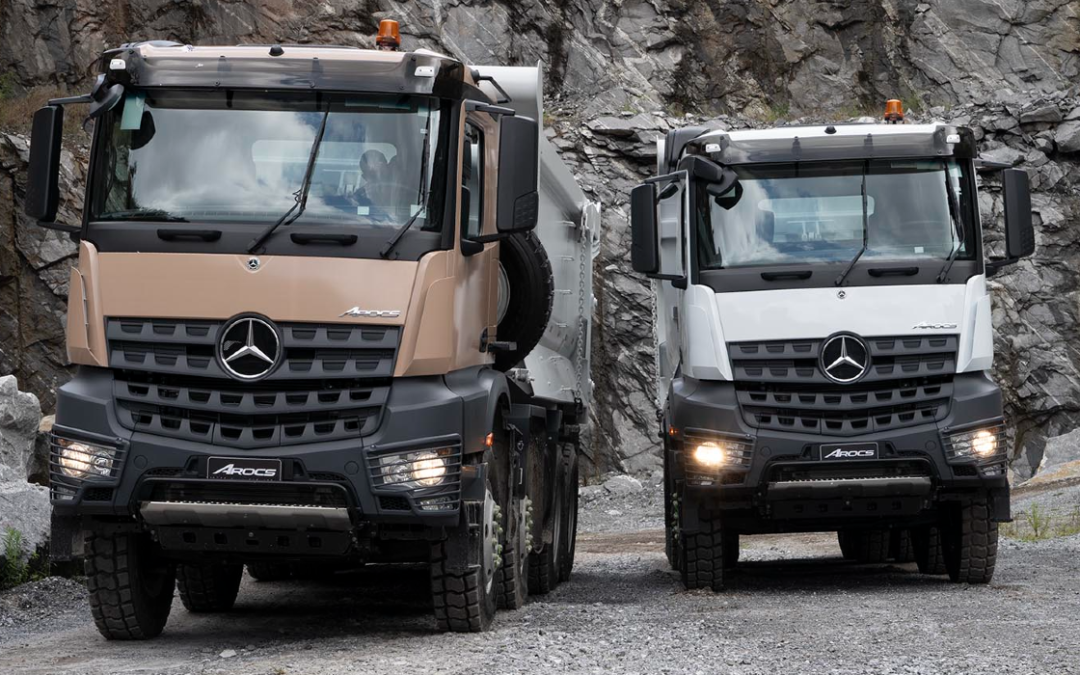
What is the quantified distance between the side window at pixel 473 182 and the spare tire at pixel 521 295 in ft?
3.74

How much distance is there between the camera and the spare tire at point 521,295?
9.60 metres

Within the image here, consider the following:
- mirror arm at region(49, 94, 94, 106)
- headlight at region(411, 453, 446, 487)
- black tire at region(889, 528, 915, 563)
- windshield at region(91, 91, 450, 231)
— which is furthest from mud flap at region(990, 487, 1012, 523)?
mirror arm at region(49, 94, 94, 106)

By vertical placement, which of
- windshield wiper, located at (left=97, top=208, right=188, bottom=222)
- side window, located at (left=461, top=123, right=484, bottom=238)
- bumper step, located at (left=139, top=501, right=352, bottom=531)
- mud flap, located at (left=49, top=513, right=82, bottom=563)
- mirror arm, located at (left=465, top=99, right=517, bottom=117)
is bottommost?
mud flap, located at (left=49, top=513, right=82, bottom=563)

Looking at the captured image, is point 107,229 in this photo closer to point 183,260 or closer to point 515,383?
point 183,260

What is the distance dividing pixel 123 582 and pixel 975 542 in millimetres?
6094

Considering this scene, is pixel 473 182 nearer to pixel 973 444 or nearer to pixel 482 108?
pixel 482 108

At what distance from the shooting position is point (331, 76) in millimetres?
7648

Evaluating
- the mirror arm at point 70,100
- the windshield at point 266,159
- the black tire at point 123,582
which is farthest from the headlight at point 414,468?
the mirror arm at point 70,100

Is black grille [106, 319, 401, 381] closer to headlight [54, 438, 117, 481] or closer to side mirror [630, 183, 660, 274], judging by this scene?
headlight [54, 438, 117, 481]

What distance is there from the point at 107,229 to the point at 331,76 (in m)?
1.45

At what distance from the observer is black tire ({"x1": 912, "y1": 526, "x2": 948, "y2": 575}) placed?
12.2m

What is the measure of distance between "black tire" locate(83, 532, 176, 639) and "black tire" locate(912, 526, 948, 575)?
22.2 feet

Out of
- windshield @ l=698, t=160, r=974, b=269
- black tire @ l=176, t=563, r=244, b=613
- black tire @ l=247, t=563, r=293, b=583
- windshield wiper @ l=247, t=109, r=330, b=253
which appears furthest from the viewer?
black tire @ l=247, t=563, r=293, b=583

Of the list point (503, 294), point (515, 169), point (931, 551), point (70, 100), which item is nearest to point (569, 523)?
point (931, 551)
